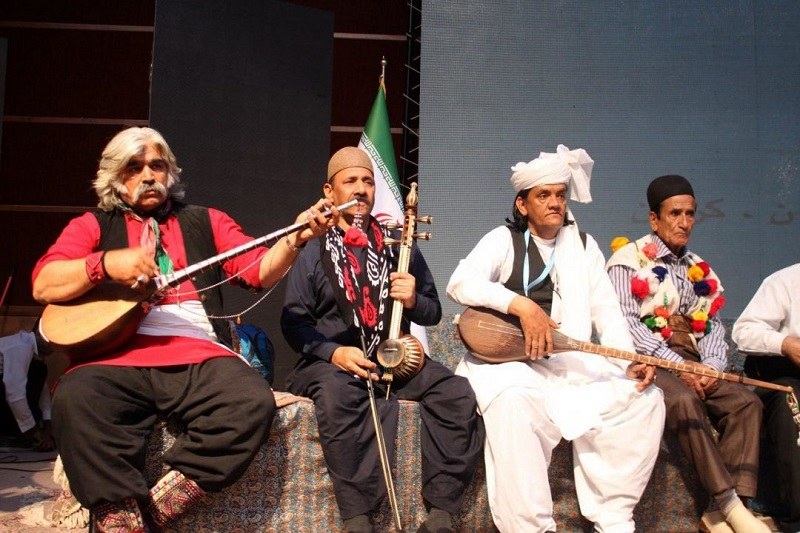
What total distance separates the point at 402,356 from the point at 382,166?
2403mm

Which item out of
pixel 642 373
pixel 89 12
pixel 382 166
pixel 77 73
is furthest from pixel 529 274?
pixel 89 12

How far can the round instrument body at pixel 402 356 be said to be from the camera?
3.38 m

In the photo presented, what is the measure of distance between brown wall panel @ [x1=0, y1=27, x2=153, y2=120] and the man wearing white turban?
15.6ft

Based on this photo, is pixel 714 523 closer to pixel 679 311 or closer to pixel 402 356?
pixel 679 311

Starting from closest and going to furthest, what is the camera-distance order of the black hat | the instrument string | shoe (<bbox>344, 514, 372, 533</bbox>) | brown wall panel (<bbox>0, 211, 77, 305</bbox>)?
the instrument string
shoe (<bbox>344, 514, 372, 533</bbox>)
the black hat
brown wall panel (<bbox>0, 211, 77, 305</bbox>)

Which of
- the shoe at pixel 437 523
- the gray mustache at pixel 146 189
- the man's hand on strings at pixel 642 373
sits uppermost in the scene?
the gray mustache at pixel 146 189

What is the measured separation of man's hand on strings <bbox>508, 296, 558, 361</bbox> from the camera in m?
3.46

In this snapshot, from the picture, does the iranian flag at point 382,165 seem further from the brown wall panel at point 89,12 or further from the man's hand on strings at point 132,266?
the brown wall panel at point 89,12

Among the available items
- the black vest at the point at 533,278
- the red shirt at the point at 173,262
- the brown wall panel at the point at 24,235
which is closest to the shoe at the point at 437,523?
the red shirt at the point at 173,262

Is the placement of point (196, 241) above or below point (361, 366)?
above

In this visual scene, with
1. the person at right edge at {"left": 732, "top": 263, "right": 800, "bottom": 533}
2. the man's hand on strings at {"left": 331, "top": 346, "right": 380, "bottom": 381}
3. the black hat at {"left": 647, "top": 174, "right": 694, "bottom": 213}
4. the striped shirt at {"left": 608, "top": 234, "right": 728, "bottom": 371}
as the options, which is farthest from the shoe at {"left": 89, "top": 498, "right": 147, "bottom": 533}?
the black hat at {"left": 647, "top": 174, "right": 694, "bottom": 213}

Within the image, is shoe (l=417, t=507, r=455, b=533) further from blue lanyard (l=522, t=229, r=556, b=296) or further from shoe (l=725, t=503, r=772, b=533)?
shoe (l=725, t=503, r=772, b=533)

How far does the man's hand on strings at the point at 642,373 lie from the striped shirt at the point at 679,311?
0.28m

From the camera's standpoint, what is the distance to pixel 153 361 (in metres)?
3.04
